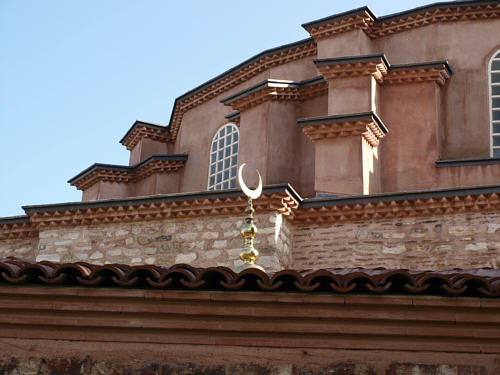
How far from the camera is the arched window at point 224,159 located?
18.8 metres

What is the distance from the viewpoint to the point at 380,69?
1623 centimetres

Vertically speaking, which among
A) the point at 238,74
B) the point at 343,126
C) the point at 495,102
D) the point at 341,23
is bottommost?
the point at 343,126

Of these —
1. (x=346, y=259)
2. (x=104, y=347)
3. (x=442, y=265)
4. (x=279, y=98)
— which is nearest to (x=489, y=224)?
(x=442, y=265)

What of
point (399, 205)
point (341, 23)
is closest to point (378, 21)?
point (341, 23)

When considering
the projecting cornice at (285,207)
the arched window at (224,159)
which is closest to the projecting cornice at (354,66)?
the arched window at (224,159)

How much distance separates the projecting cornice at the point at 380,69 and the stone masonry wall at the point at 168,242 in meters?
4.18

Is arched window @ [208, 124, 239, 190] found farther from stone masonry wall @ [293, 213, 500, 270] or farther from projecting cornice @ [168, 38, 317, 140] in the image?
stone masonry wall @ [293, 213, 500, 270]

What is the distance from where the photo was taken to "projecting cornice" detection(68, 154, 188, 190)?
20.4 m

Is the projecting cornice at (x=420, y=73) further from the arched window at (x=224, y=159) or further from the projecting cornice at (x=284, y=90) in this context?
the arched window at (x=224, y=159)

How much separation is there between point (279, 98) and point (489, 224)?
20.1ft

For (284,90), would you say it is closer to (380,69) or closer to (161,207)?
(380,69)

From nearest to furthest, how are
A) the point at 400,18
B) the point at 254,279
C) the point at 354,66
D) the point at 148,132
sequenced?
1. the point at 254,279
2. the point at 354,66
3. the point at 400,18
4. the point at 148,132

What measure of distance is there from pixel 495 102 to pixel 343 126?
3.53 meters

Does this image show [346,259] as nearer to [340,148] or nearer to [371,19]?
[340,148]
